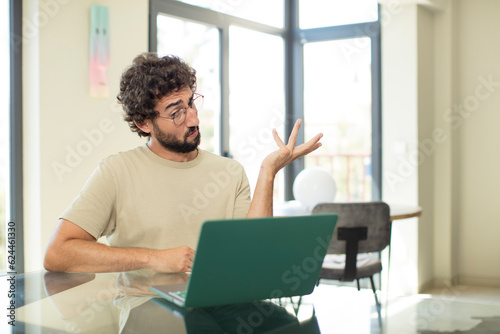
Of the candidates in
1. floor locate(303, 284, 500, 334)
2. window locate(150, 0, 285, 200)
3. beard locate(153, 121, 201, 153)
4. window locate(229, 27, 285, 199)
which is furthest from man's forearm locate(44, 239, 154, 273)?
window locate(229, 27, 285, 199)

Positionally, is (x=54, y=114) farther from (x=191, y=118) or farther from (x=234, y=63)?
(x=234, y=63)

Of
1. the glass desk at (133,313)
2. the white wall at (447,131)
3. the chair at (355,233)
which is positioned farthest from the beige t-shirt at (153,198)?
the white wall at (447,131)

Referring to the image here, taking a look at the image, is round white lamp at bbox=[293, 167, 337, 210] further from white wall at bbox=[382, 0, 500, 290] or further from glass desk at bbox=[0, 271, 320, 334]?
glass desk at bbox=[0, 271, 320, 334]

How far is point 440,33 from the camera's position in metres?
4.62

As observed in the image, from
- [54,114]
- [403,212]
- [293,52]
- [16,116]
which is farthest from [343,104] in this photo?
[16,116]

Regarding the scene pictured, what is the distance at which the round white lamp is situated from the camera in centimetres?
338

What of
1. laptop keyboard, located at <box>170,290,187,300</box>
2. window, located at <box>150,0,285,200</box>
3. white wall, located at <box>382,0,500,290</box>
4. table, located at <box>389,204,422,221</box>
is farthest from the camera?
white wall, located at <box>382,0,500,290</box>

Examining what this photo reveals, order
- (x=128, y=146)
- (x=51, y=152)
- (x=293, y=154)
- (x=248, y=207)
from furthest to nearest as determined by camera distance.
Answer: (x=128, y=146) → (x=51, y=152) → (x=248, y=207) → (x=293, y=154)

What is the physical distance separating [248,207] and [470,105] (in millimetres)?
3402

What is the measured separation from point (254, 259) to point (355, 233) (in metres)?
2.12

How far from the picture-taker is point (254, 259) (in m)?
0.96

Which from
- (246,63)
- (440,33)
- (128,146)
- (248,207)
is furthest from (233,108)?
(248,207)

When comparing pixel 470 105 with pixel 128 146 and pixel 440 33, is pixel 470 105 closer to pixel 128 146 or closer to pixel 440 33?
pixel 440 33

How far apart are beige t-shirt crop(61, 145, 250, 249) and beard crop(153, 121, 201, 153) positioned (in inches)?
2.3
